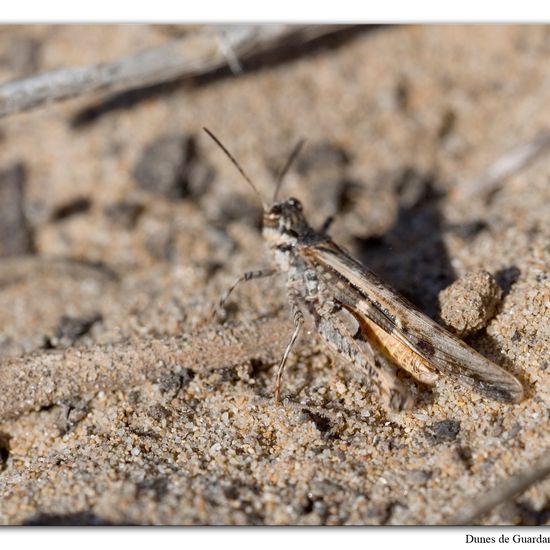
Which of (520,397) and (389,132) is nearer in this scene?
(520,397)

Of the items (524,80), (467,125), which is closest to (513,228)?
(467,125)

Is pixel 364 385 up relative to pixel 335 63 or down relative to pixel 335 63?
down

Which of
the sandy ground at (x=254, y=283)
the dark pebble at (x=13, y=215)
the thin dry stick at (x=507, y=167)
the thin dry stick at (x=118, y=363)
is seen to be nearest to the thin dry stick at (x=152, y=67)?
the sandy ground at (x=254, y=283)

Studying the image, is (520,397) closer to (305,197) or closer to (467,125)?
(305,197)

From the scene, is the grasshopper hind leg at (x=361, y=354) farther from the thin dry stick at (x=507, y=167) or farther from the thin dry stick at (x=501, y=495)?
the thin dry stick at (x=507, y=167)
